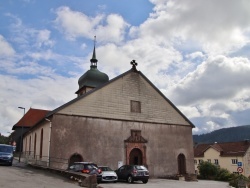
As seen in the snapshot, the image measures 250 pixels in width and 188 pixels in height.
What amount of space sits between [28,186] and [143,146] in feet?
55.6

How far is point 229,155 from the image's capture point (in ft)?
204

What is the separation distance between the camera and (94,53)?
176 feet

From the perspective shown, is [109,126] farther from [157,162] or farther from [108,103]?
[157,162]

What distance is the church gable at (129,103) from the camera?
27.6 metres

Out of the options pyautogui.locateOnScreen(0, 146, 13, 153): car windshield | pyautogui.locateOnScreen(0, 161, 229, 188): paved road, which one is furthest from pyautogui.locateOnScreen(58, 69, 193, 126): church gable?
pyautogui.locateOnScreen(0, 161, 229, 188): paved road

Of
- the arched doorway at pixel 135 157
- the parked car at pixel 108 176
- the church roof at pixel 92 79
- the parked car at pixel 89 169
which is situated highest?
the church roof at pixel 92 79

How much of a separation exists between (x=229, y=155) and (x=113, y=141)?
41978mm

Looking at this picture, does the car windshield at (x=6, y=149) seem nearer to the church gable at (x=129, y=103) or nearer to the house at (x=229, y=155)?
the church gable at (x=129, y=103)

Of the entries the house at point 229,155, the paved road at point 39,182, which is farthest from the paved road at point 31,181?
the house at point 229,155

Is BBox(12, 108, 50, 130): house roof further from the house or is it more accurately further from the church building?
the house

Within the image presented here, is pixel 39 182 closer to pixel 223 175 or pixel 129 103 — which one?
pixel 129 103

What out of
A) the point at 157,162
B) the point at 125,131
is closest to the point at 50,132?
the point at 125,131

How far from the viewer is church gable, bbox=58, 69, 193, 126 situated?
90.5ft

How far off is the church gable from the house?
96.2 ft
